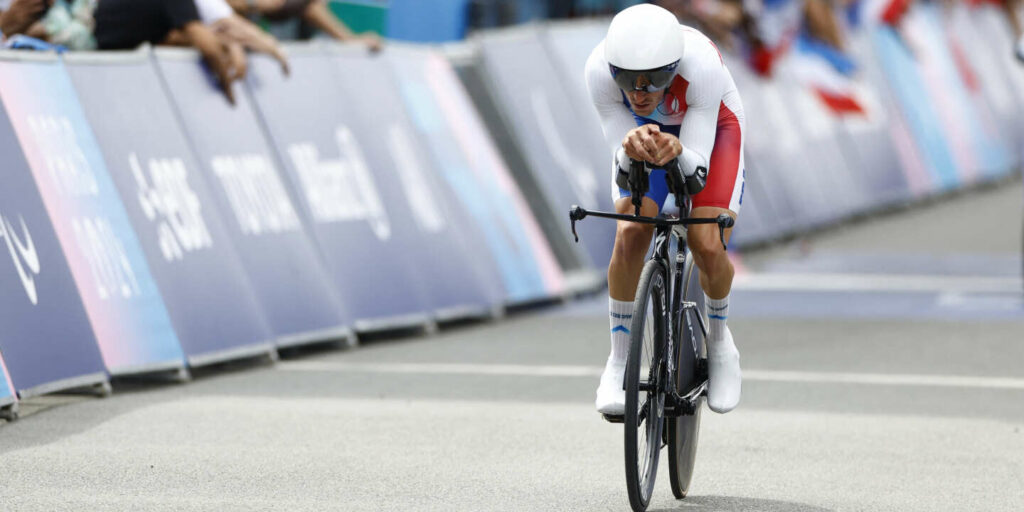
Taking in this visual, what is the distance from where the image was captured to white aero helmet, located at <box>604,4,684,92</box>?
6.06 metres

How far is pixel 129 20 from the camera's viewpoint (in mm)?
10867

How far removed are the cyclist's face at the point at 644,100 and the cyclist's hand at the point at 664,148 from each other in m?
0.27

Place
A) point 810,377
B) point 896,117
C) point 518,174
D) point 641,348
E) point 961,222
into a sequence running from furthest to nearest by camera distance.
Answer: point 896,117
point 961,222
point 518,174
point 810,377
point 641,348

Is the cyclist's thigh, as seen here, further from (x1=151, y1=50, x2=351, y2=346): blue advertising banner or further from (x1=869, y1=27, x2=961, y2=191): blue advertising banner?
(x1=869, y1=27, x2=961, y2=191): blue advertising banner

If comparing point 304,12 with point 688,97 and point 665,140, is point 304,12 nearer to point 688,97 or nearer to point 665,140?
point 688,97

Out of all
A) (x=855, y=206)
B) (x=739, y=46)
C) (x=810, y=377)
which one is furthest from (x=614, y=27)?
(x=855, y=206)

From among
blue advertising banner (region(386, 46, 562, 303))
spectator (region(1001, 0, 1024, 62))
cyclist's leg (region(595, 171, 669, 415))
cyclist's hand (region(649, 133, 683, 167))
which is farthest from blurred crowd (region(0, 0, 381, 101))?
spectator (region(1001, 0, 1024, 62))

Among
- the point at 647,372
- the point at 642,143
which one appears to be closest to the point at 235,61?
the point at 647,372

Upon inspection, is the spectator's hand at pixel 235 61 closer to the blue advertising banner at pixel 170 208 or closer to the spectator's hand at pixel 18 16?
the blue advertising banner at pixel 170 208

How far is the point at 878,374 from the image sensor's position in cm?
1011

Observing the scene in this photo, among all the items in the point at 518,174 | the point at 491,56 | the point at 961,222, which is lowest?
the point at 961,222

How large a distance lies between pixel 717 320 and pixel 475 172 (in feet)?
22.6

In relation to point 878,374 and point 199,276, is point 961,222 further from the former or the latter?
point 199,276

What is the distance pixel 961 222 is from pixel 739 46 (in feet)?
13.9
